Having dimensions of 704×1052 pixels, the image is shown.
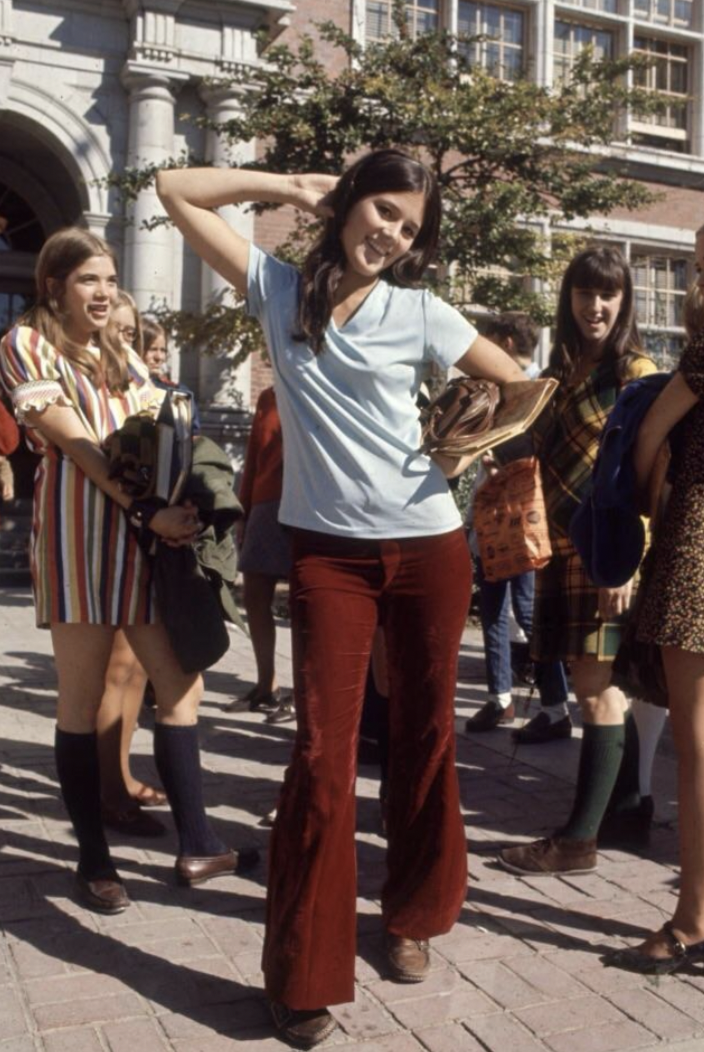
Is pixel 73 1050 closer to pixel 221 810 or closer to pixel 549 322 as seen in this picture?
pixel 221 810

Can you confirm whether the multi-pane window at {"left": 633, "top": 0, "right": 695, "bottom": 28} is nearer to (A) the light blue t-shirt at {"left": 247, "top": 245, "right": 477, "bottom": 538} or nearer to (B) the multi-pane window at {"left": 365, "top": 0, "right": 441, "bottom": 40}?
(B) the multi-pane window at {"left": 365, "top": 0, "right": 441, "bottom": 40}

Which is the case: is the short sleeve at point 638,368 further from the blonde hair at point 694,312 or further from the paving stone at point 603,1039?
the paving stone at point 603,1039

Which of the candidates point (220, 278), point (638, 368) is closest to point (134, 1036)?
point (638, 368)

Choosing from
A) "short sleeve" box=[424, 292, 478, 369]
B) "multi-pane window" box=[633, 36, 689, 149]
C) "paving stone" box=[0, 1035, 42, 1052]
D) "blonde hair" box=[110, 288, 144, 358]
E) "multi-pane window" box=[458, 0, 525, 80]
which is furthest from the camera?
"multi-pane window" box=[633, 36, 689, 149]

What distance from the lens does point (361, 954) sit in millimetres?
3166

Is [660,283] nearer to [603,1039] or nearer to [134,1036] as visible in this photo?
[603,1039]

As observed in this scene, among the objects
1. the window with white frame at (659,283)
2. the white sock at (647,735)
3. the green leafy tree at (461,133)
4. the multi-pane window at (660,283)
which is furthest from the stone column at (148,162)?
the white sock at (647,735)

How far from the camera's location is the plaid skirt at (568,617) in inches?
147

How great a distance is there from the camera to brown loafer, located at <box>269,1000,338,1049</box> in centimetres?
265

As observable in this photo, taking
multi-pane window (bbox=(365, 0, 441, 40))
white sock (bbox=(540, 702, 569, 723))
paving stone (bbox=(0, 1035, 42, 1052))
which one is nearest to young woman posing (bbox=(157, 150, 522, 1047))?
paving stone (bbox=(0, 1035, 42, 1052))

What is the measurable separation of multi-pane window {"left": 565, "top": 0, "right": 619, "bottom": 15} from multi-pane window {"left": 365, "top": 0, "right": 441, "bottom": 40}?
2213 millimetres

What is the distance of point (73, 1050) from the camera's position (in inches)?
103

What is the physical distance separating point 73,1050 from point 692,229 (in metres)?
16.9

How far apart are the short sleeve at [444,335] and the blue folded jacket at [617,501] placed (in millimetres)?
499
